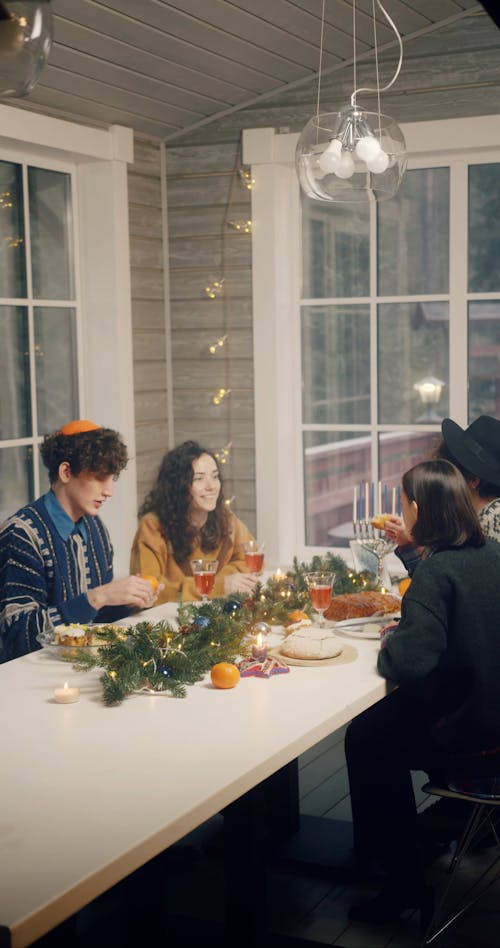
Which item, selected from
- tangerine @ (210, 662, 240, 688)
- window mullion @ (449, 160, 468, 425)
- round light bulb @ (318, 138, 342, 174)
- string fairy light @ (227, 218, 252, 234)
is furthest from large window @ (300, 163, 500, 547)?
tangerine @ (210, 662, 240, 688)

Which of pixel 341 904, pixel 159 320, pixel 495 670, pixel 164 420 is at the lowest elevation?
pixel 341 904

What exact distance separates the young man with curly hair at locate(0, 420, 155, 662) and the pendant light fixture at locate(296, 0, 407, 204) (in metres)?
1.02

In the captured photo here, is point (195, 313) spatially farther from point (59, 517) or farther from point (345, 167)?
point (345, 167)

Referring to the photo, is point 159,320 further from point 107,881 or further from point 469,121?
point 107,881

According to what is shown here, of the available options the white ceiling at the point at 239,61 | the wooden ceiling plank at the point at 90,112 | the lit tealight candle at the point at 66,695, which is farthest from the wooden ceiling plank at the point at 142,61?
the lit tealight candle at the point at 66,695

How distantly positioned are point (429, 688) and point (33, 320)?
2281mm

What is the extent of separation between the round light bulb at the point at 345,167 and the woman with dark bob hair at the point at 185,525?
150 cm

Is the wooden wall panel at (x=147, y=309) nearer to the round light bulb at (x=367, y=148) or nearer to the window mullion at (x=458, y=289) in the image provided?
the window mullion at (x=458, y=289)

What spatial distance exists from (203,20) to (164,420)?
68.0 inches

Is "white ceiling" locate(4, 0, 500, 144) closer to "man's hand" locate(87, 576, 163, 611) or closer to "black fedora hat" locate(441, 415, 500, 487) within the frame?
"black fedora hat" locate(441, 415, 500, 487)

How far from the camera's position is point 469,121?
14.2 ft

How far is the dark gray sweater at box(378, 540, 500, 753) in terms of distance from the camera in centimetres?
262

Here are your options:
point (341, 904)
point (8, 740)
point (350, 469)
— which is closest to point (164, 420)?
point (350, 469)

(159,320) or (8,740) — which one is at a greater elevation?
(159,320)
